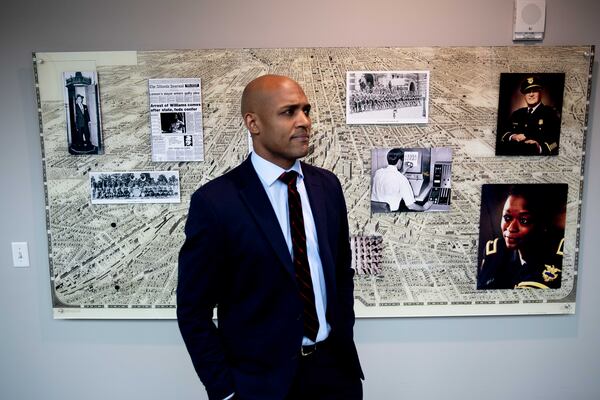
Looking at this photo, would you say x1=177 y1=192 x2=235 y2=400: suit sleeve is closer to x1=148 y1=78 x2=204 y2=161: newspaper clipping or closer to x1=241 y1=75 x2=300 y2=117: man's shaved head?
x1=241 y1=75 x2=300 y2=117: man's shaved head

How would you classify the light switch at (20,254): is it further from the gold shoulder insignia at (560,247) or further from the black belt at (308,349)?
the gold shoulder insignia at (560,247)

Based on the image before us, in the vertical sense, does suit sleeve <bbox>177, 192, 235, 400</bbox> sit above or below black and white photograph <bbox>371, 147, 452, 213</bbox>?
below

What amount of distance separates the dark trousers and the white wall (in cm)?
43

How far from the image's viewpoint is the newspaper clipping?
144 cm

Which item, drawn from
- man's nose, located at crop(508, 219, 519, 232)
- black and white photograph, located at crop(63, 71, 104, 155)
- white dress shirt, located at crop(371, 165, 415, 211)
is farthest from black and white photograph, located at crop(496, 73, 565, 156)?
black and white photograph, located at crop(63, 71, 104, 155)

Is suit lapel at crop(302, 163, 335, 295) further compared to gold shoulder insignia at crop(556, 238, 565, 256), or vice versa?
gold shoulder insignia at crop(556, 238, 565, 256)

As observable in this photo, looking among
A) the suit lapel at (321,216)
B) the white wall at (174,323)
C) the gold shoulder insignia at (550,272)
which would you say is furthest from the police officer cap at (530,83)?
the suit lapel at (321,216)

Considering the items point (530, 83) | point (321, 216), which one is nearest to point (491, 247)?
point (530, 83)

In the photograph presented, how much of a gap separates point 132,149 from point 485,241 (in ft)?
5.25

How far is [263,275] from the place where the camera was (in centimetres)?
100

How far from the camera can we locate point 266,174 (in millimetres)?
1064

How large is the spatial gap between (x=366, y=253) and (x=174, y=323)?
93 centimetres

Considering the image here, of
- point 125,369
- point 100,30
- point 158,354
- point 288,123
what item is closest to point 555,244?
point 288,123

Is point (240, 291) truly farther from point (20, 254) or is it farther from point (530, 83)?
point (530, 83)
